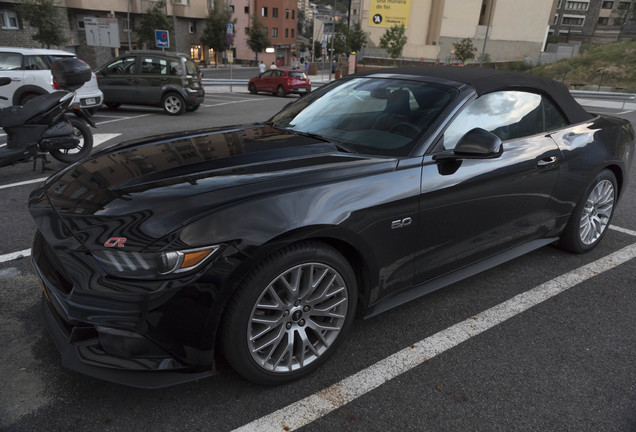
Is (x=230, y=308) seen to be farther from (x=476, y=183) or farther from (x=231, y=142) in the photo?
(x=476, y=183)

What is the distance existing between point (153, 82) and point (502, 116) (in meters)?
12.0

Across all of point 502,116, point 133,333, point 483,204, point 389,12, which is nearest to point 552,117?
point 502,116

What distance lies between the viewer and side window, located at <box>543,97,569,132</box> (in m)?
3.38

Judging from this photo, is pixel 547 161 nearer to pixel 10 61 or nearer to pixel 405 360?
pixel 405 360

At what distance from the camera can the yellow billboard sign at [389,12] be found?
224ft

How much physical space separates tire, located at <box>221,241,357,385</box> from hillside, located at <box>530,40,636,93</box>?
34062 millimetres

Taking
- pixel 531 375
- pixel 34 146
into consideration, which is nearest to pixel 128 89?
pixel 34 146

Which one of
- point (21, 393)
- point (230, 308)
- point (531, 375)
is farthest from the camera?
point (531, 375)

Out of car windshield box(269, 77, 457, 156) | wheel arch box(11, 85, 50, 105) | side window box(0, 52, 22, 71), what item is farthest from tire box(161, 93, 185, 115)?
car windshield box(269, 77, 457, 156)

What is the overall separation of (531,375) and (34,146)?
233 inches

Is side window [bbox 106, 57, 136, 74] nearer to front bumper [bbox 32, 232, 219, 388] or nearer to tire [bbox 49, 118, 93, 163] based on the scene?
tire [bbox 49, 118, 93, 163]

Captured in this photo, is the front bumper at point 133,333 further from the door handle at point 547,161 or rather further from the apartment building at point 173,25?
the apartment building at point 173,25

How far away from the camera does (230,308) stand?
195 cm

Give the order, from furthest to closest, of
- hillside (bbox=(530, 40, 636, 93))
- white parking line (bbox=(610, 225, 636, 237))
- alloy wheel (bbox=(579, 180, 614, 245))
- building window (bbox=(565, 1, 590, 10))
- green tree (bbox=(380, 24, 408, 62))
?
building window (bbox=(565, 1, 590, 10)) → green tree (bbox=(380, 24, 408, 62)) → hillside (bbox=(530, 40, 636, 93)) → white parking line (bbox=(610, 225, 636, 237)) → alloy wheel (bbox=(579, 180, 614, 245))
